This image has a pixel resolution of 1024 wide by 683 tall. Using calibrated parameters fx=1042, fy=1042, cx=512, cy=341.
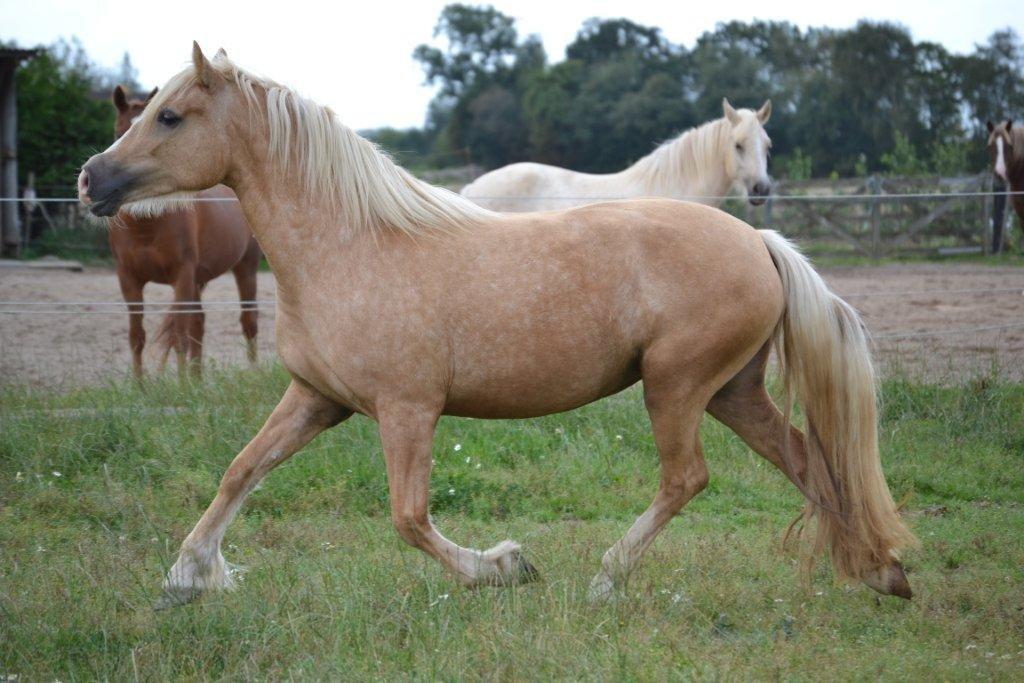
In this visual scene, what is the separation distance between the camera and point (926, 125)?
28.2 m

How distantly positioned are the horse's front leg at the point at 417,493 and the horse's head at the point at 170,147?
3.76 ft

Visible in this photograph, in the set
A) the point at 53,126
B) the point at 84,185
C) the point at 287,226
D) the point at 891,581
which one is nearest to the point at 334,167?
the point at 287,226

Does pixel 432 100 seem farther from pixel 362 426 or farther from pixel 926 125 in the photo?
pixel 362 426

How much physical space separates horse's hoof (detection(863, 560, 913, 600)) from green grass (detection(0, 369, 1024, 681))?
60mm

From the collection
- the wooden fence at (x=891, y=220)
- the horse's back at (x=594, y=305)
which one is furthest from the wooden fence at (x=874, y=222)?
the horse's back at (x=594, y=305)

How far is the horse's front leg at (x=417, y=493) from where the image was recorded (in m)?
3.62

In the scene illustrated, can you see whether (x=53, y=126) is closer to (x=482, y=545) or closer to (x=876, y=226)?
(x=876, y=226)

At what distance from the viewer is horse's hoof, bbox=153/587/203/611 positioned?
144 inches

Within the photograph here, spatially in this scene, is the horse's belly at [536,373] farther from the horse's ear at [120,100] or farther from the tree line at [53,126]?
the tree line at [53,126]

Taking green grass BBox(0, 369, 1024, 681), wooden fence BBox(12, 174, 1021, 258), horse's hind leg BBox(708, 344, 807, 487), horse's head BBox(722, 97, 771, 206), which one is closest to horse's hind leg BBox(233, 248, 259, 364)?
green grass BBox(0, 369, 1024, 681)

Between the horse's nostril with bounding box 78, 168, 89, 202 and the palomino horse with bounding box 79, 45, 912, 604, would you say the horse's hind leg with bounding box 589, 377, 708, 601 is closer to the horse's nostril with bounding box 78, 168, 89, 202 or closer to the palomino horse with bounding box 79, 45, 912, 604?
the palomino horse with bounding box 79, 45, 912, 604

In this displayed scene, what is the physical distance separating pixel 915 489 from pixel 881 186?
14985 millimetres

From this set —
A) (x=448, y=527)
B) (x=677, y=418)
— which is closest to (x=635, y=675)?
(x=677, y=418)

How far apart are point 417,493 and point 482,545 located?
96 centimetres
